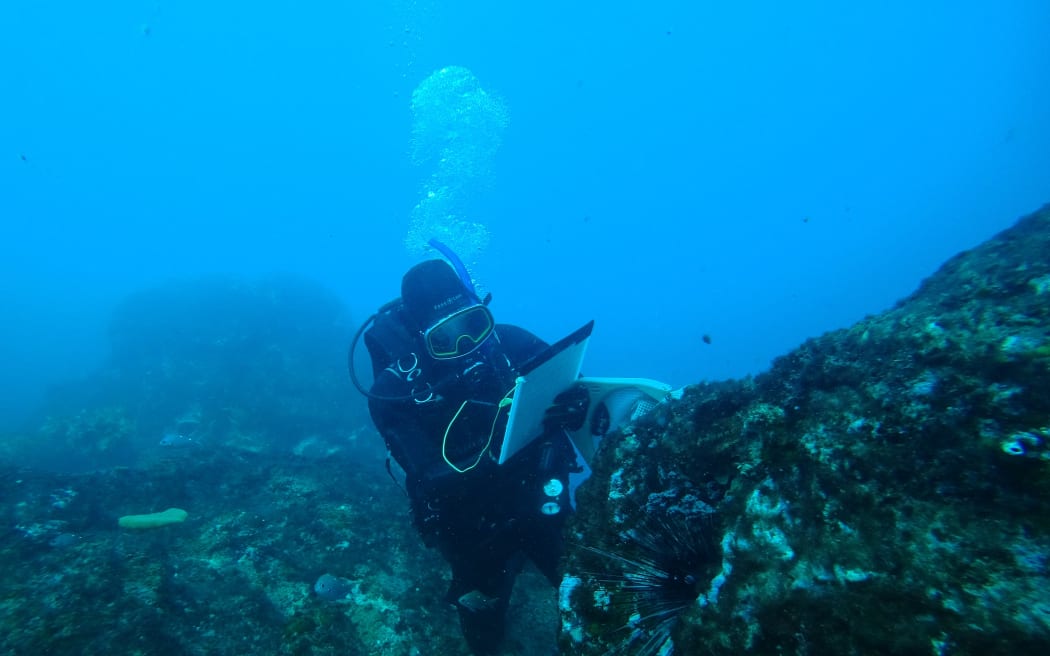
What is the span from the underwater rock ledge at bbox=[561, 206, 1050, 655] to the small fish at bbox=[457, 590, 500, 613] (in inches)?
88.9

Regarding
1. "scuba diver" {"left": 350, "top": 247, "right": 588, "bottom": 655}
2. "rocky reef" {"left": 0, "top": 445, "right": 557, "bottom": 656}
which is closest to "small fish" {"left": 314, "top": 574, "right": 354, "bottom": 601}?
"rocky reef" {"left": 0, "top": 445, "right": 557, "bottom": 656}

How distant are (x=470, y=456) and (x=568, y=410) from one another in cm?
111

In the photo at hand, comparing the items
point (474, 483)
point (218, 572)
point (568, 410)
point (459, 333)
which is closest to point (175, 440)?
point (218, 572)

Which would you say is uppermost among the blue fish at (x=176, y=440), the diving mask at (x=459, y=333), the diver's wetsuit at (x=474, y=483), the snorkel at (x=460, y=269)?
the blue fish at (x=176, y=440)

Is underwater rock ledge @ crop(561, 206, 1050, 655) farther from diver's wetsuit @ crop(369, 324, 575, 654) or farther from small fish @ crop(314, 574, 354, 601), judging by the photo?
small fish @ crop(314, 574, 354, 601)

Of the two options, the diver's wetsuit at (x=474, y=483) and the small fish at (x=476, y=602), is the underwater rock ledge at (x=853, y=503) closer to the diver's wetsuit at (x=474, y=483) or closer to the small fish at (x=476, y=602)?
the diver's wetsuit at (x=474, y=483)

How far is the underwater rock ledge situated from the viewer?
1276 mm

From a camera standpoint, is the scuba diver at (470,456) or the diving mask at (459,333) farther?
the diving mask at (459,333)

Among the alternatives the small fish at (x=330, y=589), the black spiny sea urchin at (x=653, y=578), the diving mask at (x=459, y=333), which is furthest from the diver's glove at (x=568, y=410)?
the small fish at (x=330, y=589)

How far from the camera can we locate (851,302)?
98875mm

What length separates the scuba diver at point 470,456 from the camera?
422cm

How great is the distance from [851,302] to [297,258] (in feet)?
394

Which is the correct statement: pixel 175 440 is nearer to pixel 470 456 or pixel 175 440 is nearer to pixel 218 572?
pixel 218 572

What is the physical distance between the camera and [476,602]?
4.23m
